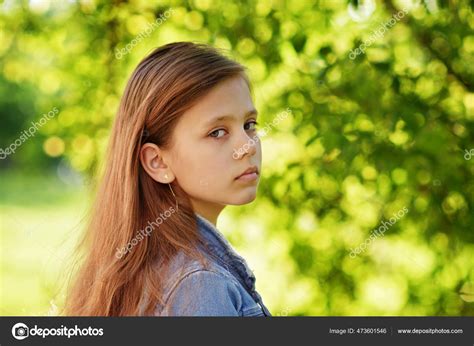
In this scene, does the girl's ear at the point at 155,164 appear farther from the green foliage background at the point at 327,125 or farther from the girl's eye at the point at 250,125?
the green foliage background at the point at 327,125

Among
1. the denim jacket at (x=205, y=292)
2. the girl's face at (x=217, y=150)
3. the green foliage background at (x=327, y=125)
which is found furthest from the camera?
the green foliage background at (x=327, y=125)

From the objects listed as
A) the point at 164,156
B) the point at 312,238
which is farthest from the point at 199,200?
the point at 312,238

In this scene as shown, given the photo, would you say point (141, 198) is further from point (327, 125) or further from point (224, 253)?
point (327, 125)

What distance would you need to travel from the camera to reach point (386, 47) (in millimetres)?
2217

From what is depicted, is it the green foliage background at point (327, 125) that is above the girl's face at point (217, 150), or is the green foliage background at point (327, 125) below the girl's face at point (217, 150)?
above

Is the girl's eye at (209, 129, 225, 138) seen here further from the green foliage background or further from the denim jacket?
the green foliage background

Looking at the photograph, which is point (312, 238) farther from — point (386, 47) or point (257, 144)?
point (257, 144)

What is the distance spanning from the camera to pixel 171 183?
1.21m

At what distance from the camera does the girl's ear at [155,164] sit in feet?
3.92

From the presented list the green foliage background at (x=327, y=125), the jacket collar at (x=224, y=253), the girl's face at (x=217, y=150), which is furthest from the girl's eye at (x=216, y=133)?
the green foliage background at (x=327, y=125)

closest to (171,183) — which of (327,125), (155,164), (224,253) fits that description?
(155,164)

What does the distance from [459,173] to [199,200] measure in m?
1.31

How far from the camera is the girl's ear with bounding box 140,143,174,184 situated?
3.92ft

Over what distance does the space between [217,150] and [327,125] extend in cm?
108
